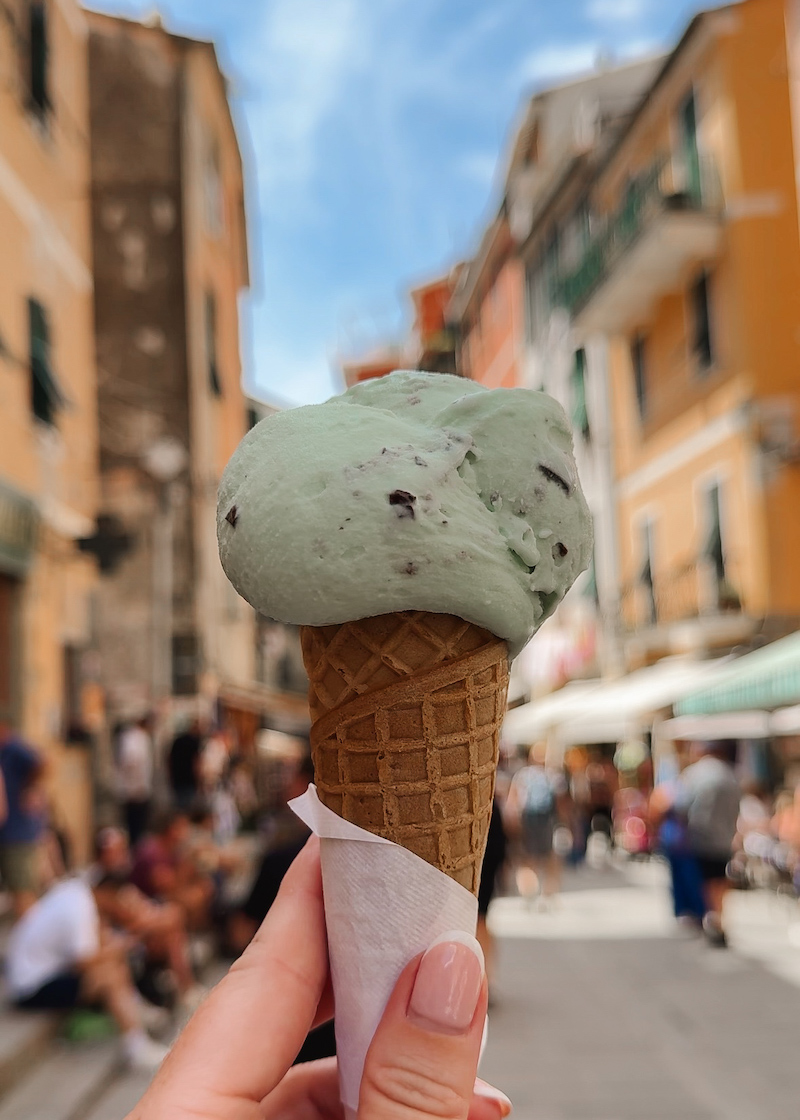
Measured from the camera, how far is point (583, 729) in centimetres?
1748

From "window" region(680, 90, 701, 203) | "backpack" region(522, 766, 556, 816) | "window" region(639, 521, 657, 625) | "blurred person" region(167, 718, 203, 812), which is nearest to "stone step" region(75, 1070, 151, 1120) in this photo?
"blurred person" region(167, 718, 203, 812)

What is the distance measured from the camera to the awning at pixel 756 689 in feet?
29.9

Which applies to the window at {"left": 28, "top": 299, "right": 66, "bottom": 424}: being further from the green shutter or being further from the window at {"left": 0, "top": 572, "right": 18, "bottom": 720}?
the green shutter

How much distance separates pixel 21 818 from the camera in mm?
6805

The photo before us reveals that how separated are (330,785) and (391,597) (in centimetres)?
42

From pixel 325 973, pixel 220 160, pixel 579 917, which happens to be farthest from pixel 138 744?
pixel 220 160

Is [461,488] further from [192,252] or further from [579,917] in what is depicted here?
[192,252]

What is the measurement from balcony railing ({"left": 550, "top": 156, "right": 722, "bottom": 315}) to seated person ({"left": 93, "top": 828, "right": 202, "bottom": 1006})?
12.7m

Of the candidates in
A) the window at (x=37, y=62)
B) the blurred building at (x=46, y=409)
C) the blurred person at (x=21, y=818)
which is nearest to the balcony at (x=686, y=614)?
the blurred building at (x=46, y=409)

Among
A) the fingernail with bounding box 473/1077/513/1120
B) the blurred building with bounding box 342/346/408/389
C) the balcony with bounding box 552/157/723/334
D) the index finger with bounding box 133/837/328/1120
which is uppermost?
the blurred building with bounding box 342/346/408/389

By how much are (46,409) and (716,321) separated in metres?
10.7

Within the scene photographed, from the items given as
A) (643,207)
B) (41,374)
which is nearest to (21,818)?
(41,374)

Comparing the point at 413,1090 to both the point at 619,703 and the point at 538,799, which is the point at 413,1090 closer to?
the point at 538,799

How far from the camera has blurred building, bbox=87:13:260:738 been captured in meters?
16.9
